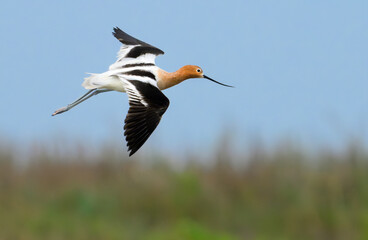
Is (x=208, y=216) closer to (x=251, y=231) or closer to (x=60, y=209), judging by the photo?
(x=251, y=231)

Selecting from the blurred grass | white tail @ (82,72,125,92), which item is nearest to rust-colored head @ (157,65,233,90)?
white tail @ (82,72,125,92)

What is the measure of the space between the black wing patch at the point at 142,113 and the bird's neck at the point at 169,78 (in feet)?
1.86

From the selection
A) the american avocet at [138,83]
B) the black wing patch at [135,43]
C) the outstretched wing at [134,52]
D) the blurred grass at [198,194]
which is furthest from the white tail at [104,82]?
the blurred grass at [198,194]

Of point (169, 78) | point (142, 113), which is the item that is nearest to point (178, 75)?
point (169, 78)

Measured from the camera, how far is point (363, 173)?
902 cm

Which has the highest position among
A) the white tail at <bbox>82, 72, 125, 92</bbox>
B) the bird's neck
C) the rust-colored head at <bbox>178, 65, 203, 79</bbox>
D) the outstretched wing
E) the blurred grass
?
the outstretched wing

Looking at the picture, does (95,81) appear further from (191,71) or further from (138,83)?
(191,71)

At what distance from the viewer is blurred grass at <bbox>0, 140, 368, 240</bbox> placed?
353 inches

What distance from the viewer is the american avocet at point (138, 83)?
15.2 feet

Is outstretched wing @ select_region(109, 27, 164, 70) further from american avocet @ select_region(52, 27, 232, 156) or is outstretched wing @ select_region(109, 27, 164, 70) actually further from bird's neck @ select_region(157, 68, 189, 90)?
bird's neck @ select_region(157, 68, 189, 90)

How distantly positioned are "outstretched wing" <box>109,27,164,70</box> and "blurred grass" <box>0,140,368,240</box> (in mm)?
3100

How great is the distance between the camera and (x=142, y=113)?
471 cm

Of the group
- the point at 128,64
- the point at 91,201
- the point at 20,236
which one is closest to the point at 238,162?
the point at 91,201

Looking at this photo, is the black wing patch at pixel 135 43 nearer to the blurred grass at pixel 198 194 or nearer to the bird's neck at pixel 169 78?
the bird's neck at pixel 169 78
